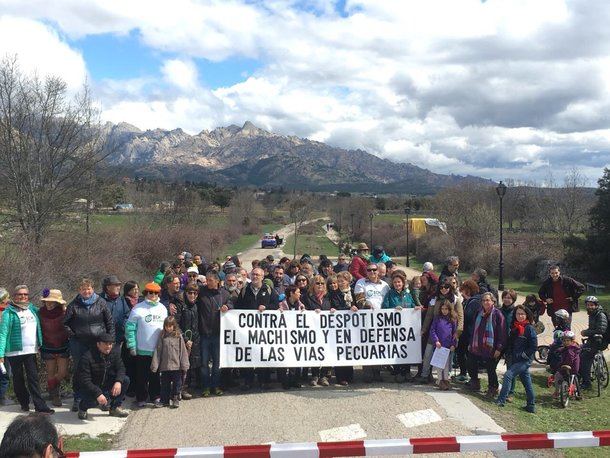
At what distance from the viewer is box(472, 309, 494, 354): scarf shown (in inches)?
353

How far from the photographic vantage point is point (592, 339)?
1019cm

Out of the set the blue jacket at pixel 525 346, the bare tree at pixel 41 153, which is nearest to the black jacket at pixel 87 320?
the blue jacket at pixel 525 346

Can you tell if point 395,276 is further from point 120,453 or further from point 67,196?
point 67,196

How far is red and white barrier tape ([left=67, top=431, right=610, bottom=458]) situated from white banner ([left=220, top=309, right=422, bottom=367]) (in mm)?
4592

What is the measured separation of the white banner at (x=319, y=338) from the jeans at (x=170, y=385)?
0.89 m

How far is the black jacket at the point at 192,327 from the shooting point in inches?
341

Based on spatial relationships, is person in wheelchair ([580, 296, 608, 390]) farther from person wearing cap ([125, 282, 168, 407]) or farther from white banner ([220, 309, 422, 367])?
person wearing cap ([125, 282, 168, 407])

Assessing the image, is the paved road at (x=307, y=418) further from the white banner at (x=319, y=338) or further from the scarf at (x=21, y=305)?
the scarf at (x=21, y=305)

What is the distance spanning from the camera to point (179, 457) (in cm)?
434

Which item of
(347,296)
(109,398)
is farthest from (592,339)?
(109,398)

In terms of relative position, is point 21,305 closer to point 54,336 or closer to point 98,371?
point 54,336

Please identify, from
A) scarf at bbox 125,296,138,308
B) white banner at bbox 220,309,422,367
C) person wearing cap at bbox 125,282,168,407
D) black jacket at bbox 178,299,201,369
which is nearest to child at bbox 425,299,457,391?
white banner at bbox 220,309,422,367

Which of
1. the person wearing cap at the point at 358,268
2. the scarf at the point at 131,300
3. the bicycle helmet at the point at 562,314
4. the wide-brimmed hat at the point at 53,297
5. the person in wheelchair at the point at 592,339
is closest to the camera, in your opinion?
the wide-brimmed hat at the point at 53,297

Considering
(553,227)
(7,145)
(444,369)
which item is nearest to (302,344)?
(444,369)
